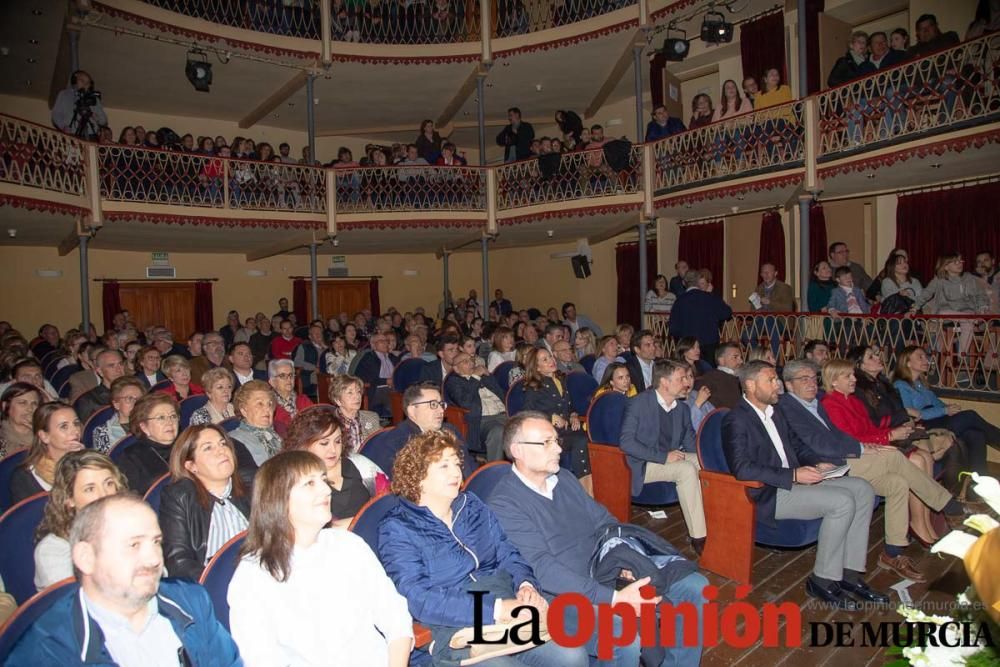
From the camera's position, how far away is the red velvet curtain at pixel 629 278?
1409 centimetres

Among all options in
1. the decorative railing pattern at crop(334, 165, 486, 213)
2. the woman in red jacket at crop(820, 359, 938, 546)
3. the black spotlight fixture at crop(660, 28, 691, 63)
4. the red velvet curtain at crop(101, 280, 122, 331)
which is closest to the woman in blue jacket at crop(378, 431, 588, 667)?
the woman in red jacket at crop(820, 359, 938, 546)

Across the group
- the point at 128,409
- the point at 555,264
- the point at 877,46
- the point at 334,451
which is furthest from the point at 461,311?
the point at 334,451

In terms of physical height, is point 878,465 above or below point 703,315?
below

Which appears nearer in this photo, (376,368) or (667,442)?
(667,442)

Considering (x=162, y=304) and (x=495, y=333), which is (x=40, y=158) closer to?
(x=162, y=304)

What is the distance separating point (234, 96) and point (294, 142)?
8.07 feet

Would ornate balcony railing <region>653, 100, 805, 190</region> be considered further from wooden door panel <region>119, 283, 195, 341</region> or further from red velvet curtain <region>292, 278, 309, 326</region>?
wooden door panel <region>119, 283, 195, 341</region>

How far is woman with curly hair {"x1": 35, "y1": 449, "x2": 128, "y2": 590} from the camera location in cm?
229

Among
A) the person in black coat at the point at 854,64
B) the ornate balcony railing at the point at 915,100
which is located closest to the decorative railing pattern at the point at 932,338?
the ornate balcony railing at the point at 915,100

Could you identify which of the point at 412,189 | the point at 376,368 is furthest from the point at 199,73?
the point at 376,368

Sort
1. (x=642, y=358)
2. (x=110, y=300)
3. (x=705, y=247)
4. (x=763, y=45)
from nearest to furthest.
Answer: (x=642, y=358), (x=763, y=45), (x=705, y=247), (x=110, y=300)

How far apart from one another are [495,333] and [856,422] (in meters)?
4.04

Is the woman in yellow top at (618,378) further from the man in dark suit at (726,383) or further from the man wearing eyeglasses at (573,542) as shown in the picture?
the man wearing eyeglasses at (573,542)

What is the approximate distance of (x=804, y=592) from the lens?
365 centimetres
